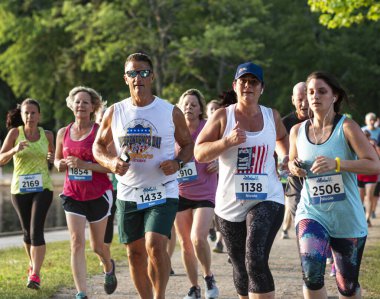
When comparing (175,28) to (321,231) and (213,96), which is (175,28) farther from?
(321,231)

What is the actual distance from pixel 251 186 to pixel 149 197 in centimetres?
83

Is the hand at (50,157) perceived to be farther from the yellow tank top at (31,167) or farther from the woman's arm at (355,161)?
the woman's arm at (355,161)

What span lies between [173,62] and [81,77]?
6.02 meters

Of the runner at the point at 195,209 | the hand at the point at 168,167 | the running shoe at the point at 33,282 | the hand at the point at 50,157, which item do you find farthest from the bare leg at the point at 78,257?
the hand at the point at 168,167

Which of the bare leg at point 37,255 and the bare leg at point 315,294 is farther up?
the bare leg at point 37,255

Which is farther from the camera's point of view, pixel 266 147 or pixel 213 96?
pixel 213 96

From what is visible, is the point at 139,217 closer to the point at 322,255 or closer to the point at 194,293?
the point at 322,255

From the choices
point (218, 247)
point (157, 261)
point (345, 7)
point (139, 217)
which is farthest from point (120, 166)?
point (345, 7)

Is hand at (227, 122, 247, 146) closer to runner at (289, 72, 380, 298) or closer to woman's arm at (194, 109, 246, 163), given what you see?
woman's arm at (194, 109, 246, 163)

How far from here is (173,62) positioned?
37531 millimetres

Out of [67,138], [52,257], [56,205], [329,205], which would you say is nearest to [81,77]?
[56,205]

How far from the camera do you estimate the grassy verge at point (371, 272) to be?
8.46m

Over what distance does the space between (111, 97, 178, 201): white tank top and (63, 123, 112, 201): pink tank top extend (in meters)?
1.56

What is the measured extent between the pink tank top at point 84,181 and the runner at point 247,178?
2.04 metres
